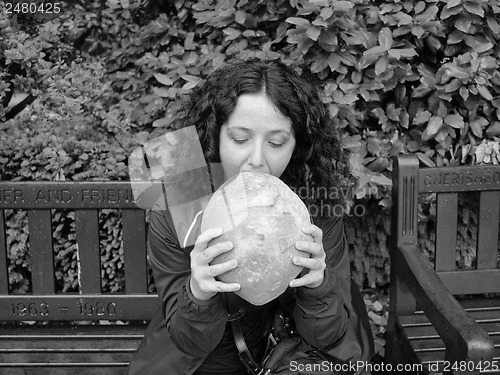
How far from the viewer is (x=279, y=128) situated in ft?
6.69

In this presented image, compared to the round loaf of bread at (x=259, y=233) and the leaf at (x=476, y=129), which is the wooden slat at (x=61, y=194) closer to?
the round loaf of bread at (x=259, y=233)

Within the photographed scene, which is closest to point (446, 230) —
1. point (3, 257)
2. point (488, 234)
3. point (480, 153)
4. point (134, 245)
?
point (488, 234)

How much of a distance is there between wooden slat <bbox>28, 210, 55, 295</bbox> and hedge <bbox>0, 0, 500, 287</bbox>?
515 mm

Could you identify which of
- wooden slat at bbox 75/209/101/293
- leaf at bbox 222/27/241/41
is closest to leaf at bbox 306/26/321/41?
leaf at bbox 222/27/241/41

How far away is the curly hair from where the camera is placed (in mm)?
2117

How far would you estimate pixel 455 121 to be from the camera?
3.15 meters

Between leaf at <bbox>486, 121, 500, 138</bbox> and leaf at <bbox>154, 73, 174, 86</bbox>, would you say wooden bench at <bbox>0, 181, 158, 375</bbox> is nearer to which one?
leaf at <bbox>154, 73, 174, 86</bbox>

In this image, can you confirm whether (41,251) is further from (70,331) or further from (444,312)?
(444,312)

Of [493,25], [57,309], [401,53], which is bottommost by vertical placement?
[57,309]

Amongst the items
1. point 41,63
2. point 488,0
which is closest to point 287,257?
point 488,0

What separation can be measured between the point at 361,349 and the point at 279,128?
79cm

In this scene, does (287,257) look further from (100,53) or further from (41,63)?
(100,53)

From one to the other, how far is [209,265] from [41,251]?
1246 mm

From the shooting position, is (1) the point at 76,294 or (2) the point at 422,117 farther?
(2) the point at 422,117
